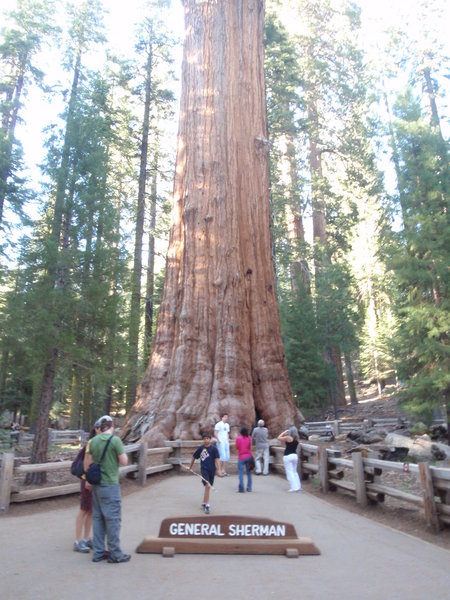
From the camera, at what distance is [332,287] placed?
32281 millimetres

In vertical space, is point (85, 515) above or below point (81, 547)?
above

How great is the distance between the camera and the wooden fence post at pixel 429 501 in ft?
23.1

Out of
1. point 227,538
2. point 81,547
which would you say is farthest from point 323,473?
point 81,547

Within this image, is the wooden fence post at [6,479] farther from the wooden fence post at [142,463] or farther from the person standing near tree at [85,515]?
the wooden fence post at [142,463]

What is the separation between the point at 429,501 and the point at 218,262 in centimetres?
942

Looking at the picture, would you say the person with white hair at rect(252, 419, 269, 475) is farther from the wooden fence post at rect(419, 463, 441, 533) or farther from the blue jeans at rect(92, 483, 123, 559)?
the blue jeans at rect(92, 483, 123, 559)

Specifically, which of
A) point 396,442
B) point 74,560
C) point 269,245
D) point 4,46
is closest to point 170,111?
point 4,46

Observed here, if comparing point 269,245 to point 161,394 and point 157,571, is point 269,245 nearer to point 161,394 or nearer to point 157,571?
point 161,394

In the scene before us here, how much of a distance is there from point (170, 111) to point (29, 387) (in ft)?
57.4

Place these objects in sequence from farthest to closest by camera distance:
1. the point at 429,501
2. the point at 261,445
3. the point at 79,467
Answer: the point at 261,445 < the point at 429,501 < the point at 79,467

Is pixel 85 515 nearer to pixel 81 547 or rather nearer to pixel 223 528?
pixel 81 547

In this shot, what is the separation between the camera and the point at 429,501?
23.3 feet

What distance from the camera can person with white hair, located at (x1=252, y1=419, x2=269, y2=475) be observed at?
1250 centimetres

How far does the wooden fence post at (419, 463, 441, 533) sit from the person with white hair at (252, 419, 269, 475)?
5.59m
